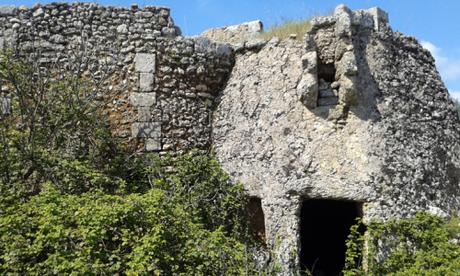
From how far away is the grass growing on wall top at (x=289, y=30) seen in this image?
26.8 feet

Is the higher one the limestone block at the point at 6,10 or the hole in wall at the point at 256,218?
the limestone block at the point at 6,10

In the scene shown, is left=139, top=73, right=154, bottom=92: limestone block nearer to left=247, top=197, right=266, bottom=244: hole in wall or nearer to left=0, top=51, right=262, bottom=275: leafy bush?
left=0, top=51, right=262, bottom=275: leafy bush

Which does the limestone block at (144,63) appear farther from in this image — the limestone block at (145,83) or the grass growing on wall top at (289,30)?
the grass growing on wall top at (289,30)

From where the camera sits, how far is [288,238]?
24.3 feet

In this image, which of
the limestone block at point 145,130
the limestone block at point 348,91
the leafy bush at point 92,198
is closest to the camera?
the leafy bush at point 92,198

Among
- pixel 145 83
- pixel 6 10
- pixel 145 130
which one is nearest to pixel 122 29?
pixel 145 83

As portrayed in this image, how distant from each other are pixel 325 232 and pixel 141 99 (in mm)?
4214

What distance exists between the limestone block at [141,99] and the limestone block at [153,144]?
19.9 inches

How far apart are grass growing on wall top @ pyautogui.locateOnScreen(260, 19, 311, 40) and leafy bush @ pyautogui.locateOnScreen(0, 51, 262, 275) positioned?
2103 mm

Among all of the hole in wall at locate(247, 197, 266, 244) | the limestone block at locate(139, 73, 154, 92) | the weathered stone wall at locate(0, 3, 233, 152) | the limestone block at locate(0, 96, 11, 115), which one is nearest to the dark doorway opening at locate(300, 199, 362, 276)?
the hole in wall at locate(247, 197, 266, 244)

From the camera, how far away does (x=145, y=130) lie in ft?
26.8

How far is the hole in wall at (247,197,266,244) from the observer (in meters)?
7.94

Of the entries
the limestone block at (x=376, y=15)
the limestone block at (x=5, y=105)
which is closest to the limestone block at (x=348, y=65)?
the limestone block at (x=376, y=15)

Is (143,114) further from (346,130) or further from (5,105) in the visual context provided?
(346,130)
